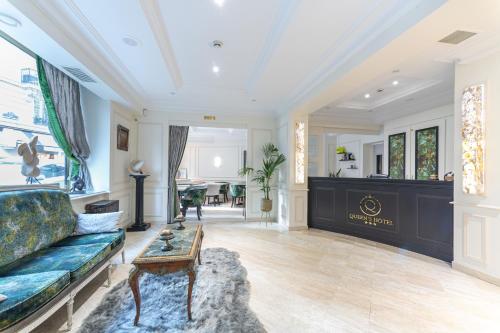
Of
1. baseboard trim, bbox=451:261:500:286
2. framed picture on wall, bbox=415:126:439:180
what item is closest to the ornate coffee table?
baseboard trim, bbox=451:261:500:286

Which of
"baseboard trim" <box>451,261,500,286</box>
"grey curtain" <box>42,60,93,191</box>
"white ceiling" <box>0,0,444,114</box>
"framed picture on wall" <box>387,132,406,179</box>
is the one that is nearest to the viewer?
"white ceiling" <box>0,0,444,114</box>

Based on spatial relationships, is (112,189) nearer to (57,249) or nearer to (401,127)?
(57,249)

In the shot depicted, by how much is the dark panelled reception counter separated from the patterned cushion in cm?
396

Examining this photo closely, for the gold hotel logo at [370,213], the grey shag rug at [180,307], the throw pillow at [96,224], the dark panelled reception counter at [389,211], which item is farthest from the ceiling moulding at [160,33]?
the gold hotel logo at [370,213]

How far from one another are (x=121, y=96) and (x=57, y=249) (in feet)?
9.09

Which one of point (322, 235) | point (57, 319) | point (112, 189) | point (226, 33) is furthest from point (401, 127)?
point (57, 319)

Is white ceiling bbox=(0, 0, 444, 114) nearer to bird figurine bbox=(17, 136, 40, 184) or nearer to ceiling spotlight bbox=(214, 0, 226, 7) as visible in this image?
ceiling spotlight bbox=(214, 0, 226, 7)

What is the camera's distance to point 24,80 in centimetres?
289

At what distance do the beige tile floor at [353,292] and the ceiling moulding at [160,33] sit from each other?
2.93m

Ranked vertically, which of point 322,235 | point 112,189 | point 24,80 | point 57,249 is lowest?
point 322,235

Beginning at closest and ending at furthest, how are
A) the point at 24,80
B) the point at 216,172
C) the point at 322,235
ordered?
1. the point at 24,80
2. the point at 322,235
3. the point at 216,172

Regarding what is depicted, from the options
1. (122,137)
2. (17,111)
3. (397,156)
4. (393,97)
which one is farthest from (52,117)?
(397,156)

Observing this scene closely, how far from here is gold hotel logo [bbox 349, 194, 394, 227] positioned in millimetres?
4215

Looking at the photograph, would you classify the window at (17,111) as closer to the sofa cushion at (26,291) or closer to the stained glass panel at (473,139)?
the sofa cushion at (26,291)
